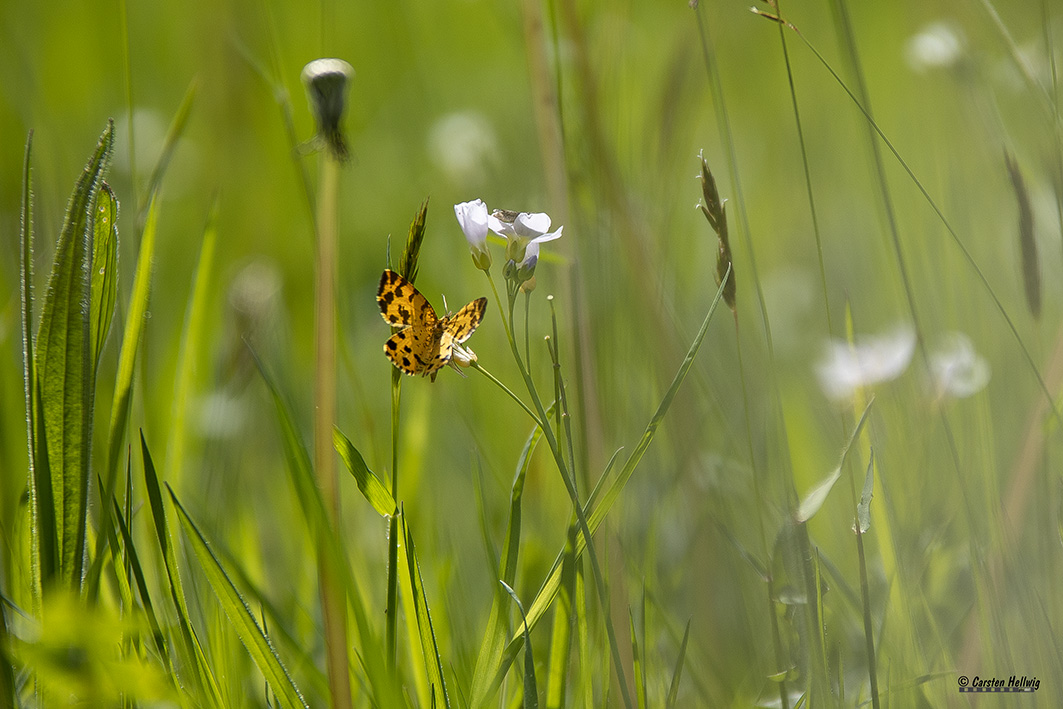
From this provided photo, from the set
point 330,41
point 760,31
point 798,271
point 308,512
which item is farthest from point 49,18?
point 308,512

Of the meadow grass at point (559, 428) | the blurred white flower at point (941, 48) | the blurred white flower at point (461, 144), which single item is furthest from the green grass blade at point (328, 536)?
the blurred white flower at point (461, 144)

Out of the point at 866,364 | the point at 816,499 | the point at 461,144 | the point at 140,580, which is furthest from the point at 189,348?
the point at 461,144

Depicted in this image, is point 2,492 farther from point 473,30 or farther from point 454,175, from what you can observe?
point 473,30

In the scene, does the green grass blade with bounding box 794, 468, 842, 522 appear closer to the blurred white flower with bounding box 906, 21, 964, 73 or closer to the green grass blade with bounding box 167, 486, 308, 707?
the green grass blade with bounding box 167, 486, 308, 707

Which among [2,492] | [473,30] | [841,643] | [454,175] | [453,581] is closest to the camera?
[2,492]

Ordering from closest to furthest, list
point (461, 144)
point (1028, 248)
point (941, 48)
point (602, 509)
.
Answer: point (602, 509) < point (1028, 248) < point (941, 48) < point (461, 144)

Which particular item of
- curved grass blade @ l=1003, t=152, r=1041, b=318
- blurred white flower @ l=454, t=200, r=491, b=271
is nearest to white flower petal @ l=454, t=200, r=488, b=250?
blurred white flower @ l=454, t=200, r=491, b=271

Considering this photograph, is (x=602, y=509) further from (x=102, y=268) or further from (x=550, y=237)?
(x=102, y=268)
